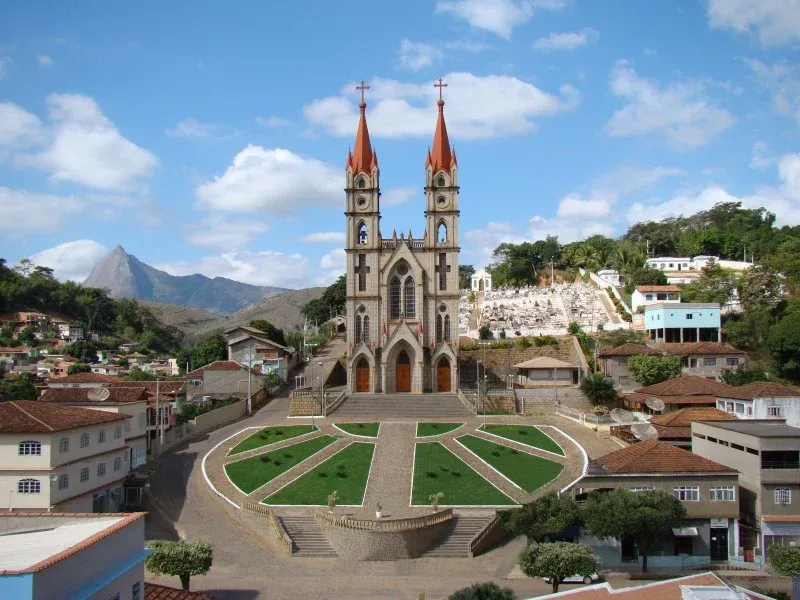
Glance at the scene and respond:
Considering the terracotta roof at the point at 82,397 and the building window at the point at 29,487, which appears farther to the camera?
the terracotta roof at the point at 82,397

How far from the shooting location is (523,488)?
105 ft

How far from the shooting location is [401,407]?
4541cm

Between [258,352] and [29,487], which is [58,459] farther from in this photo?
[258,352]

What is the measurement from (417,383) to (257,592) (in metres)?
25.6

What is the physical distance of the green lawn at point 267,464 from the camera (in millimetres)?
33350

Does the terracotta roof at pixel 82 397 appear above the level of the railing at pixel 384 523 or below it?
above

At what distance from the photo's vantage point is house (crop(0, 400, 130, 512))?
28.8 m

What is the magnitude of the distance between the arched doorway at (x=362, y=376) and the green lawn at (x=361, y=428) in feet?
25.4

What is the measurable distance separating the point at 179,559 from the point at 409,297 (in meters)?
29.7

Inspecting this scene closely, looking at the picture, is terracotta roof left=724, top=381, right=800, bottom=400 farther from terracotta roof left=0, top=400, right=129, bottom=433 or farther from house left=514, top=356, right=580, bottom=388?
terracotta roof left=0, top=400, right=129, bottom=433

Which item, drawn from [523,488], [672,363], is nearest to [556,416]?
[672,363]

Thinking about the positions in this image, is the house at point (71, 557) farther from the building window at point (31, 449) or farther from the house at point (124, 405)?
the house at point (124, 405)

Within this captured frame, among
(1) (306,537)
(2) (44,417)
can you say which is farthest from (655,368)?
(2) (44,417)

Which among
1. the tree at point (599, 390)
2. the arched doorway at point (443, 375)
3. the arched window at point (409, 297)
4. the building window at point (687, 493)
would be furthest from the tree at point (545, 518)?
the arched window at point (409, 297)
